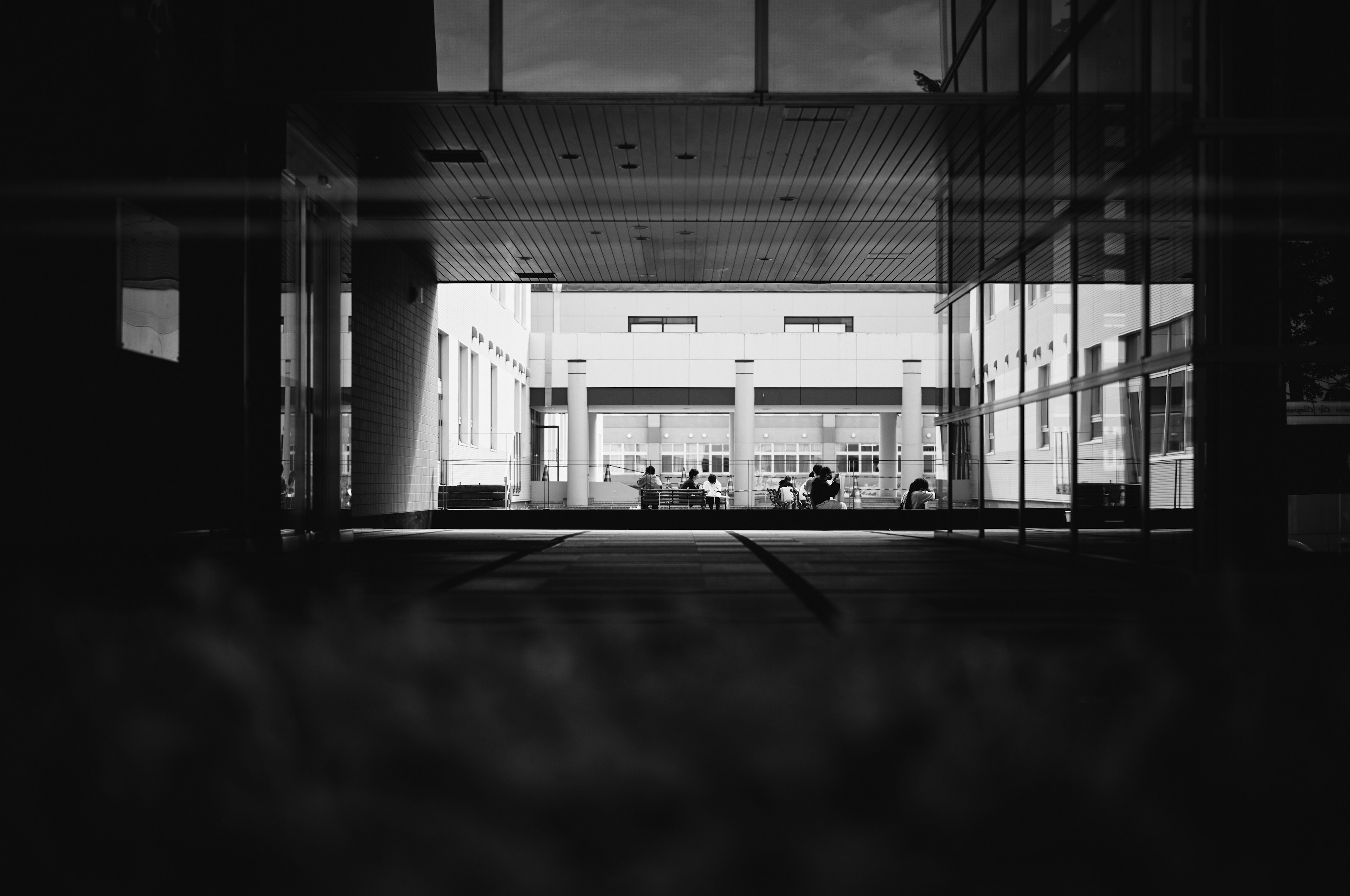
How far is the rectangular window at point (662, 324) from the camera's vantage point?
137ft

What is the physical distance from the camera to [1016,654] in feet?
12.7

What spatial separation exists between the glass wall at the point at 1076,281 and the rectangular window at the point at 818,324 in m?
31.3

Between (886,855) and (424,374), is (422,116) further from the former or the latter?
(886,855)

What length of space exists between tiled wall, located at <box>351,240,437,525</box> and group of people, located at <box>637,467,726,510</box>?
6.24 m

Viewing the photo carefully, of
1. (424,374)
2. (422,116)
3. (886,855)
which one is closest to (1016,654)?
(886,855)

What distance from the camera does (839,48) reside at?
9219mm

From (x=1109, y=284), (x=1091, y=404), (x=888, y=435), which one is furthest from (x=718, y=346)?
Result: (x=1109, y=284)

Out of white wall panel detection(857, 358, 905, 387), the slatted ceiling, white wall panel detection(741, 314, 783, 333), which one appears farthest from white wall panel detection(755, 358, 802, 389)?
the slatted ceiling

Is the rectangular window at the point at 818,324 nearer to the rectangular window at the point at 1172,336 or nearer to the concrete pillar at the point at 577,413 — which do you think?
the concrete pillar at the point at 577,413

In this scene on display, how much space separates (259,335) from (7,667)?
6.19 m

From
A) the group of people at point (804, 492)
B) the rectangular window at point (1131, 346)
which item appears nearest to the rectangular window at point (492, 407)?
the group of people at point (804, 492)

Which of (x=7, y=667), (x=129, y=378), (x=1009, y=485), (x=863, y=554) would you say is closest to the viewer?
(x=7, y=667)

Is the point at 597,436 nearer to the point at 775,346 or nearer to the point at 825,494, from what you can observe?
the point at 775,346

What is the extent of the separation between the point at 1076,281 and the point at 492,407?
19267 millimetres
